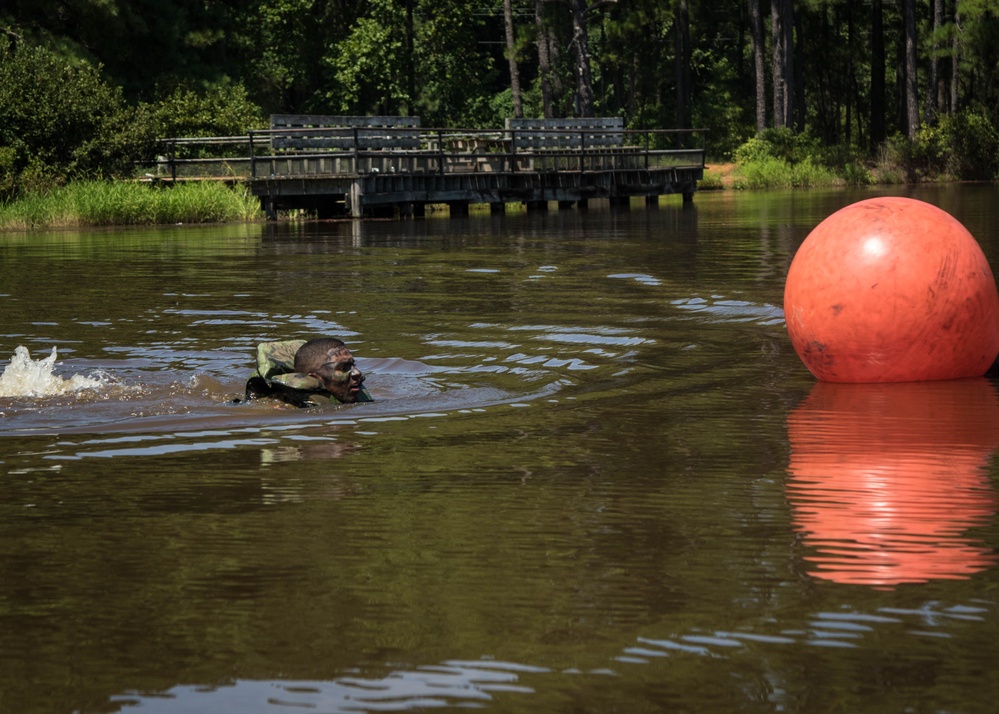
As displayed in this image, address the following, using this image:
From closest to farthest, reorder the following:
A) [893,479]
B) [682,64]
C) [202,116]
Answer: [893,479] < [202,116] < [682,64]

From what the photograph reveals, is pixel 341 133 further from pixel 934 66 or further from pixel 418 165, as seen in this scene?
pixel 934 66

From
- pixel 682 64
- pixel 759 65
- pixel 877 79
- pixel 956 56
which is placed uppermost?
pixel 682 64

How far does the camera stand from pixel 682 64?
67.1m

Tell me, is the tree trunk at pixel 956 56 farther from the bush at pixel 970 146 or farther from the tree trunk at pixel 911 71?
the bush at pixel 970 146

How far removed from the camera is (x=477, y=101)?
67.1 metres

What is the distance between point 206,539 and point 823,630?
2.46 m

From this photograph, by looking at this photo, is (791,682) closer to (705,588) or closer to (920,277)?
(705,588)

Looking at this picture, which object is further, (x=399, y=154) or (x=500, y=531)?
(x=399, y=154)

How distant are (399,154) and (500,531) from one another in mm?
30596

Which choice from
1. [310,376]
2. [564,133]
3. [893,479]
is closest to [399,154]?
[564,133]

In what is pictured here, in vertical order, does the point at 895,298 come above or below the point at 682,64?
below

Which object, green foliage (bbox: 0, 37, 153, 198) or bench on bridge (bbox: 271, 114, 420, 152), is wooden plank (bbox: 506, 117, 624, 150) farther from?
green foliage (bbox: 0, 37, 153, 198)

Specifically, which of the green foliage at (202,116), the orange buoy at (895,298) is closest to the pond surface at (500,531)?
the orange buoy at (895,298)

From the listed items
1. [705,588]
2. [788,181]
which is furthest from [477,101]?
[705,588]
